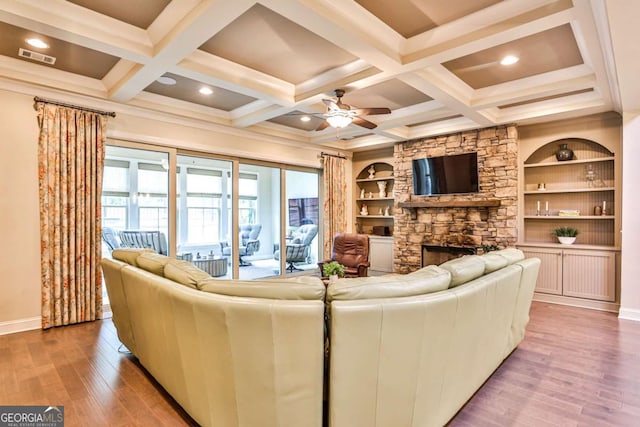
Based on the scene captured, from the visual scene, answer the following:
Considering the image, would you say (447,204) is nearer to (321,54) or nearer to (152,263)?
(321,54)

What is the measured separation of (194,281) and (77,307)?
10.1ft

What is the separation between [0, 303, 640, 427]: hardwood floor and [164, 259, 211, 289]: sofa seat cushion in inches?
36.4

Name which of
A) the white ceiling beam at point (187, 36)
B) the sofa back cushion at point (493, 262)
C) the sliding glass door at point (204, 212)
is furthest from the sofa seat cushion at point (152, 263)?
the sliding glass door at point (204, 212)

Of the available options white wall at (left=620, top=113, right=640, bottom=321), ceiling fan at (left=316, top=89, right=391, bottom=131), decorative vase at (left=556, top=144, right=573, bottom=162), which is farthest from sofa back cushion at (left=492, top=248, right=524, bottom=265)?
decorative vase at (left=556, top=144, right=573, bottom=162)

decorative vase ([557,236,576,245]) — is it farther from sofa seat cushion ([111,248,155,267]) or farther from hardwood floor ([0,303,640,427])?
sofa seat cushion ([111,248,155,267])

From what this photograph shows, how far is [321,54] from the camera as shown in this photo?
3.46 m

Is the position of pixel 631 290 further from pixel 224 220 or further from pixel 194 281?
pixel 224 220

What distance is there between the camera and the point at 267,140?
245 inches

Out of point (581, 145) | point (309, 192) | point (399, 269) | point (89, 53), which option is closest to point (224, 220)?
point (309, 192)

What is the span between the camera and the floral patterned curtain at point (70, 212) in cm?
393

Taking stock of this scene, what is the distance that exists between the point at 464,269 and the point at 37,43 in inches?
169

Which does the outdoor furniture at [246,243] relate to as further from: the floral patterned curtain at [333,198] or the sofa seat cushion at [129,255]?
the sofa seat cushion at [129,255]

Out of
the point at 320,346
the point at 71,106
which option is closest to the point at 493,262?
the point at 320,346

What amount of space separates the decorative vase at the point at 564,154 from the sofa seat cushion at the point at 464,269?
385 centimetres
